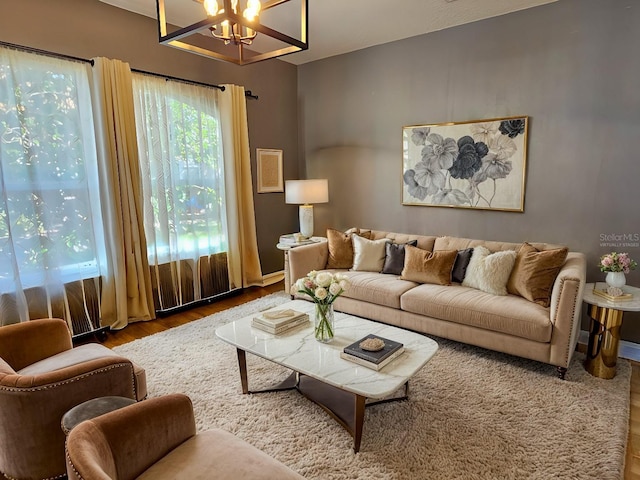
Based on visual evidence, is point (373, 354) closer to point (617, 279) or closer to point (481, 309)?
point (481, 309)

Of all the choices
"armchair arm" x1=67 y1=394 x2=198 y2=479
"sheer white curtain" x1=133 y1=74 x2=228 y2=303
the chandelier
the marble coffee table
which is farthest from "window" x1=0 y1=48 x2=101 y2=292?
"armchair arm" x1=67 y1=394 x2=198 y2=479

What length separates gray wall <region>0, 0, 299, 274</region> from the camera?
2984 mm

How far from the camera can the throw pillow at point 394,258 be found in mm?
3705

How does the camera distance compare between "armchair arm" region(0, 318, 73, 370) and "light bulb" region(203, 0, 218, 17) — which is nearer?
"light bulb" region(203, 0, 218, 17)

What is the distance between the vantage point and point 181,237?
3998 millimetres

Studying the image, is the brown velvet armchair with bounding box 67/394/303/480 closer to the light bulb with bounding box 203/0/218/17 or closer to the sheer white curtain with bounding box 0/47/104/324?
the light bulb with bounding box 203/0/218/17

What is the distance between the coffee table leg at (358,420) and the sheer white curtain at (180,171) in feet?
8.77

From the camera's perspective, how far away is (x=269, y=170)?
497 centimetres

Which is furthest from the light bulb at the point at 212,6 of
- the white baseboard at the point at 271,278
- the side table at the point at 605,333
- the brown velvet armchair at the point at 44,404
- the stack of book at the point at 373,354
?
the white baseboard at the point at 271,278

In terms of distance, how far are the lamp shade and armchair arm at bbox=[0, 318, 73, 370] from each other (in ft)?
9.04

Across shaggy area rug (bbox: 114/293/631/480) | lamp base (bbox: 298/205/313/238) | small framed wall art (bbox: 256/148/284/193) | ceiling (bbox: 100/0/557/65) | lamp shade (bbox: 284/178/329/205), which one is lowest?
shaggy area rug (bbox: 114/293/631/480)

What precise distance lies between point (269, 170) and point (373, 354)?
341 cm

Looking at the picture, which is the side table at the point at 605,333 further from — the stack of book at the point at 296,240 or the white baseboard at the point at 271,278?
the white baseboard at the point at 271,278

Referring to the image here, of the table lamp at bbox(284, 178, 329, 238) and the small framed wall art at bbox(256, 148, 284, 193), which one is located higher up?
the small framed wall art at bbox(256, 148, 284, 193)
